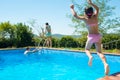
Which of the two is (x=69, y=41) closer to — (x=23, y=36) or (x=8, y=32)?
(x=23, y=36)

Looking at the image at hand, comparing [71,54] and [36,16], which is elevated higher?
[36,16]

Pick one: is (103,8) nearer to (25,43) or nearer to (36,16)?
(25,43)

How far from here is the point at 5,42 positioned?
975 inches

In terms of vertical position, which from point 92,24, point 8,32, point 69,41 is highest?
point 8,32

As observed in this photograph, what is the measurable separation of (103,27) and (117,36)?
9.54ft

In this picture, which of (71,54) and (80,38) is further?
(80,38)

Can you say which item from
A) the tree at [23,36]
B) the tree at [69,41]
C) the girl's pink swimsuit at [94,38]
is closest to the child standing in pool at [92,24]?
the girl's pink swimsuit at [94,38]

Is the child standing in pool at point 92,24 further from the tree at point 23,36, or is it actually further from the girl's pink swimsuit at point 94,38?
the tree at point 23,36

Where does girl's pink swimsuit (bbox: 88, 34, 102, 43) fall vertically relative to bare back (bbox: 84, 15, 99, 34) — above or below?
below

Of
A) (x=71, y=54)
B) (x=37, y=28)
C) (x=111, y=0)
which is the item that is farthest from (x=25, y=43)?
(x=37, y=28)

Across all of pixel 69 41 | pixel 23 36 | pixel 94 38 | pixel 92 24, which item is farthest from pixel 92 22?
pixel 23 36

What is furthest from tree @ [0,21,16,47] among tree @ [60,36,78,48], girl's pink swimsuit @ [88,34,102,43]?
girl's pink swimsuit @ [88,34,102,43]

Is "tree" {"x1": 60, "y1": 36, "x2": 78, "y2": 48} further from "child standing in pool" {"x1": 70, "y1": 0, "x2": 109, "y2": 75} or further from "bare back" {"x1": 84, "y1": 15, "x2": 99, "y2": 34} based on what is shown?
"bare back" {"x1": 84, "y1": 15, "x2": 99, "y2": 34}

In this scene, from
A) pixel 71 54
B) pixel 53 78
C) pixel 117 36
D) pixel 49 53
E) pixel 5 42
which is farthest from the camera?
pixel 5 42
